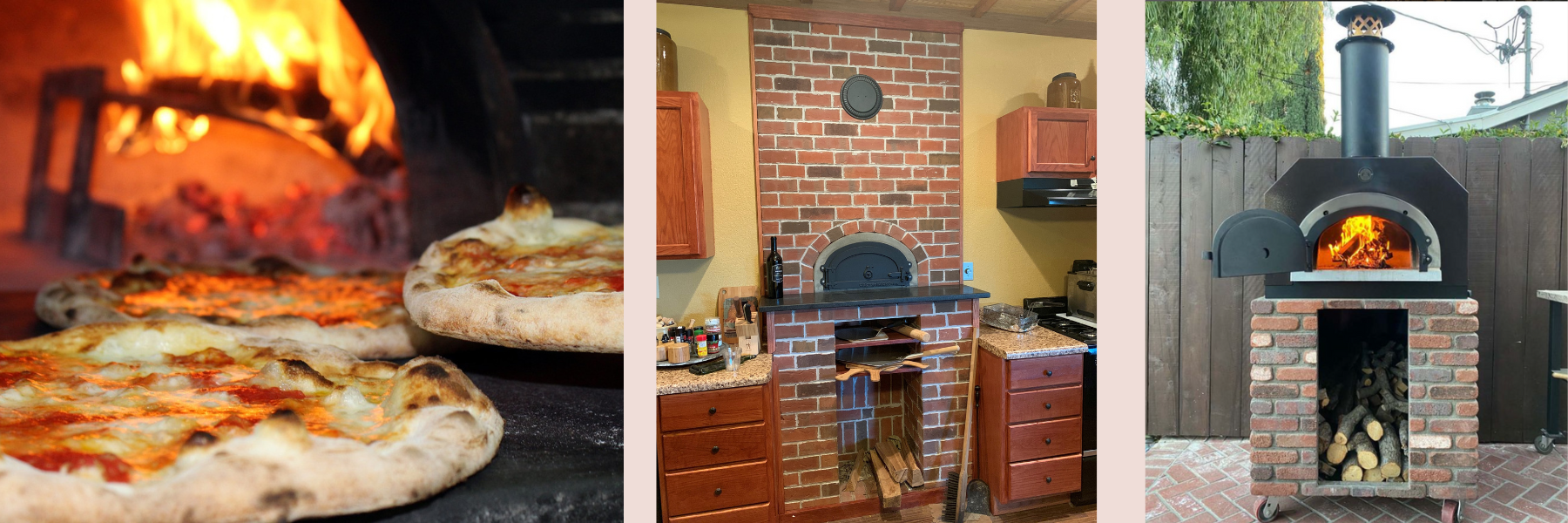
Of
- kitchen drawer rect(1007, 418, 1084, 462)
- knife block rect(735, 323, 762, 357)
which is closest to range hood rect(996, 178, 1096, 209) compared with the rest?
kitchen drawer rect(1007, 418, 1084, 462)

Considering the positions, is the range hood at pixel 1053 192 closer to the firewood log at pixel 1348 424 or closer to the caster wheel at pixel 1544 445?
the firewood log at pixel 1348 424

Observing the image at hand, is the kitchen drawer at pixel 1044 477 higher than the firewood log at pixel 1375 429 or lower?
lower

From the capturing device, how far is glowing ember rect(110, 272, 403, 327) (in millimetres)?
797

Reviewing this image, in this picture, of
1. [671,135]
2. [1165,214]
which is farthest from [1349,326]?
[671,135]

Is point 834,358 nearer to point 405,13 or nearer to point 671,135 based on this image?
point 671,135

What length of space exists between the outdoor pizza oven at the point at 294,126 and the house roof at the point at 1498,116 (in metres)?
2.39

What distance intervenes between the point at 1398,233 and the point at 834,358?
158 centimetres

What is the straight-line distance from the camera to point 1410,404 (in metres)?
1.37

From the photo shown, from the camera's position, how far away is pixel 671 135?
5.28ft

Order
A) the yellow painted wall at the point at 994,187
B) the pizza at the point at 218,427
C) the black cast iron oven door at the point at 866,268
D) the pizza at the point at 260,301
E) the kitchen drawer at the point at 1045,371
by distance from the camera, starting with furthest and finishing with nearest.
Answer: the yellow painted wall at the point at 994,187, the black cast iron oven door at the point at 866,268, the kitchen drawer at the point at 1045,371, the pizza at the point at 260,301, the pizza at the point at 218,427

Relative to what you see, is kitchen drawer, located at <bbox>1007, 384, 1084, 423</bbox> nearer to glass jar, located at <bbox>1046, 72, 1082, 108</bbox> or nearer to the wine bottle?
the wine bottle

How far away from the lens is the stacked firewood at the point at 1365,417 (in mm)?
1466

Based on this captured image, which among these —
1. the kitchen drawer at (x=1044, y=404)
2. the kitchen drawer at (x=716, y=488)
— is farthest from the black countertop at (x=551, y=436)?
the kitchen drawer at (x=1044, y=404)

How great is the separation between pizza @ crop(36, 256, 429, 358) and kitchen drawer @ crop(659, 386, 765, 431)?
0.77 metres
